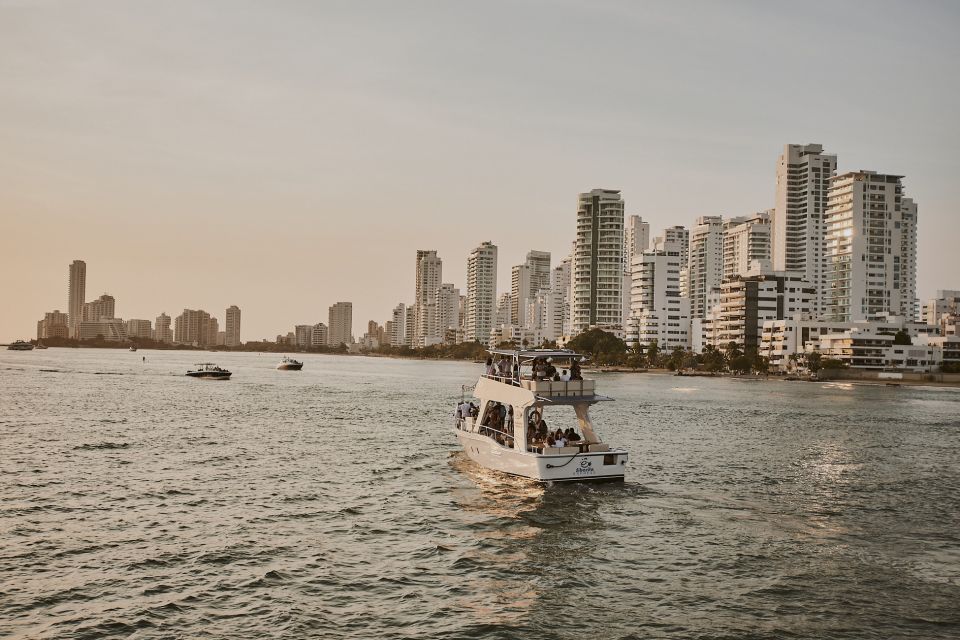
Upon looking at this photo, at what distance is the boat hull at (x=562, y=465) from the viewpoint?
121 ft

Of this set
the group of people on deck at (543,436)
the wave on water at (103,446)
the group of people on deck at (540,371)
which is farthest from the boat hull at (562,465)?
the wave on water at (103,446)

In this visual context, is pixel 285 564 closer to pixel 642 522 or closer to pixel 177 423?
pixel 642 522

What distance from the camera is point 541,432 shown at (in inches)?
1588

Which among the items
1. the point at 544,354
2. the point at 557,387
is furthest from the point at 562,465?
the point at 544,354

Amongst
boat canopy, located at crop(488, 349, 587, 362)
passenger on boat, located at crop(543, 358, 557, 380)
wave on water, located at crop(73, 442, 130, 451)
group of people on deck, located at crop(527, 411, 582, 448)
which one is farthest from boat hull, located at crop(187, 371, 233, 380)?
passenger on boat, located at crop(543, 358, 557, 380)

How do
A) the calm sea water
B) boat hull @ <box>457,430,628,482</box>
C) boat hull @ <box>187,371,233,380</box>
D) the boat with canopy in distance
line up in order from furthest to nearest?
boat hull @ <box>187,371,233,380</box> < the boat with canopy in distance < boat hull @ <box>457,430,628,482</box> < the calm sea water

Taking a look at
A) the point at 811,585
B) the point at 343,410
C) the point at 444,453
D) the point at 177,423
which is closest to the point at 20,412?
the point at 177,423

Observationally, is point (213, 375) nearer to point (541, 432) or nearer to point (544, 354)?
point (541, 432)

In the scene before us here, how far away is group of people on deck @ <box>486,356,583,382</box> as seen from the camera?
3891 cm

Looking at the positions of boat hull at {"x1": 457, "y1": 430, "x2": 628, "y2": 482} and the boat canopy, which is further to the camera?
the boat canopy

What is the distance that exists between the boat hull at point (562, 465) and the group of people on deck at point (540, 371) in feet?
11.6

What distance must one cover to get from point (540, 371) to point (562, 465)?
4.78 metres

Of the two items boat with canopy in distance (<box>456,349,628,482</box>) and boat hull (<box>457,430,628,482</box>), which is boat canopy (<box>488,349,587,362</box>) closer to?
boat with canopy in distance (<box>456,349,628,482</box>)

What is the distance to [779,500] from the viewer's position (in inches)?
1485
